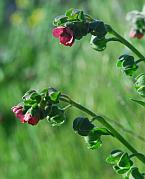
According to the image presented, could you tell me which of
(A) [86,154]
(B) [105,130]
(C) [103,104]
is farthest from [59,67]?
(B) [105,130]

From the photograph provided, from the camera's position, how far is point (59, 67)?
14.7 ft

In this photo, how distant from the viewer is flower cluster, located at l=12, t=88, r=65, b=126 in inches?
56.5

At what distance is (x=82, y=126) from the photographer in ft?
4.85

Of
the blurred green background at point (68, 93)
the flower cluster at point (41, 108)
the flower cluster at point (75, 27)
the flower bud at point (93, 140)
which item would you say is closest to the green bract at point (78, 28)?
the flower cluster at point (75, 27)

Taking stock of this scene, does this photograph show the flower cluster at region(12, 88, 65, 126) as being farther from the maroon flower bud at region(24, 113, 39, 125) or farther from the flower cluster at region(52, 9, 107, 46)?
the flower cluster at region(52, 9, 107, 46)

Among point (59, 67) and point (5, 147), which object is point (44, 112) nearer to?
point (5, 147)

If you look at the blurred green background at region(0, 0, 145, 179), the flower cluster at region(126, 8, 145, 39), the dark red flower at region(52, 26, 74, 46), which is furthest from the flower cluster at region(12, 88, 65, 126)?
the blurred green background at region(0, 0, 145, 179)

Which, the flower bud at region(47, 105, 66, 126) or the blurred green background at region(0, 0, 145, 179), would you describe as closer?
the flower bud at region(47, 105, 66, 126)

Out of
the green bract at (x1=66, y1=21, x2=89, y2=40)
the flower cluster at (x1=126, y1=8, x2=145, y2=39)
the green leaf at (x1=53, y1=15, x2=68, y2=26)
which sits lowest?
the green bract at (x1=66, y1=21, x2=89, y2=40)

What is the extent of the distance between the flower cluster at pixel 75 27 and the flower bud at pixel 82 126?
187 mm

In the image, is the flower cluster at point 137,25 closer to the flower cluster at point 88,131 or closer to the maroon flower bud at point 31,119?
the flower cluster at point 88,131

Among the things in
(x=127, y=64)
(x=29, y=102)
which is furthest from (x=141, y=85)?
(x=29, y=102)

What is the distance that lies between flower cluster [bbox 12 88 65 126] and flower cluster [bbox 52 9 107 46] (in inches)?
5.1

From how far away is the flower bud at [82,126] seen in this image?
1469 millimetres
